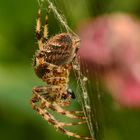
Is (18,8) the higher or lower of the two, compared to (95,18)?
higher

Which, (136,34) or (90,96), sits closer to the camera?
(90,96)

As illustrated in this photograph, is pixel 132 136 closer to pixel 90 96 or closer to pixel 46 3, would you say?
pixel 90 96

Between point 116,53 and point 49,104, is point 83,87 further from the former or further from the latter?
point 116,53

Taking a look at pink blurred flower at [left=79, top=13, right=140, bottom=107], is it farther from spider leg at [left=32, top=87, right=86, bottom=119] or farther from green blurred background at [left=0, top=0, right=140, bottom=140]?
spider leg at [left=32, top=87, right=86, bottom=119]

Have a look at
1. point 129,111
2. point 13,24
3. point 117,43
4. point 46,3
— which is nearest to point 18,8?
point 13,24

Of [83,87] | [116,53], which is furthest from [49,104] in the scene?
[116,53]

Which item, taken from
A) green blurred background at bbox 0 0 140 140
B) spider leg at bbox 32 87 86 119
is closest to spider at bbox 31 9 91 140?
spider leg at bbox 32 87 86 119

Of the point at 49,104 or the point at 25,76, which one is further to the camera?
the point at 25,76
